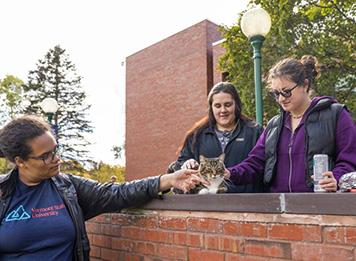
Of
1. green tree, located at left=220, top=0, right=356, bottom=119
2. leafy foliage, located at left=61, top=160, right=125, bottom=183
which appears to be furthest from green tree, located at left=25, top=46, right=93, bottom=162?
green tree, located at left=220, top=0, right=356, bottom=119

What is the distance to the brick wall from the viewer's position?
185cm

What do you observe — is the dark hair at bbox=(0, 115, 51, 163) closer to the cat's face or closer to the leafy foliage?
the cat's face

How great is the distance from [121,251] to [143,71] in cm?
2409

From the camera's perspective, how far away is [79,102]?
123 feet

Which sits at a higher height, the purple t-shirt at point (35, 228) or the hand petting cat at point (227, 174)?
the hand petting cat at point (227, 174)

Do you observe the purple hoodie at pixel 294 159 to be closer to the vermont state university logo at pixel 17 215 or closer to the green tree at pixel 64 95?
the vermont state university logo at pixel 17 215

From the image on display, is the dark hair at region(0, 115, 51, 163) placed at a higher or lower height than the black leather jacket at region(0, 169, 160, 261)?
higher

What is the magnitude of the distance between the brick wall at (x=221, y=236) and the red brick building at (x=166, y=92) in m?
17.8

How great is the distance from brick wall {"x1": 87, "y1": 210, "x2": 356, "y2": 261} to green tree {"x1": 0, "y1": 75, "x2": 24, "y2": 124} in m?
31.6

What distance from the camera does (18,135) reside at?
2.59 metres

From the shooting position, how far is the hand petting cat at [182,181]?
9.27 feet

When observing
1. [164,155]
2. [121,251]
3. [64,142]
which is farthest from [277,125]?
[64,142]

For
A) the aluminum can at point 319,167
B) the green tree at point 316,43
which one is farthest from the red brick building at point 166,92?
the aluminum can at point 319,167

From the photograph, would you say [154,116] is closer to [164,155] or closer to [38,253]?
[164,155]
